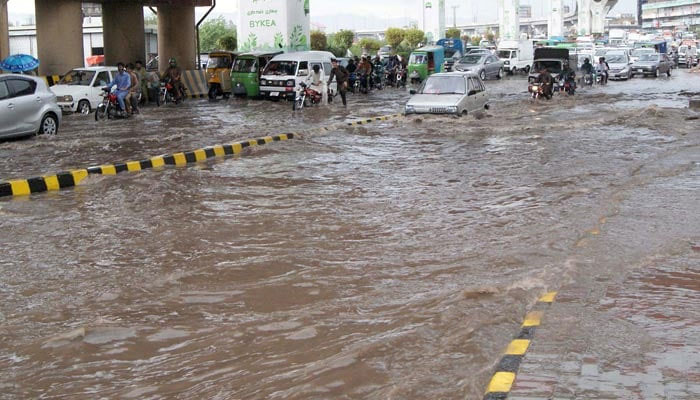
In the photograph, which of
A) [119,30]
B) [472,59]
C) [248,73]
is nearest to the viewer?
[248,73]

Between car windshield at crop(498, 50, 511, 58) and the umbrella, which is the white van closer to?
the umbrella

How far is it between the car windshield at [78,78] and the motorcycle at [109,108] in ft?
5.65

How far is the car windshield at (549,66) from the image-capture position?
108ft

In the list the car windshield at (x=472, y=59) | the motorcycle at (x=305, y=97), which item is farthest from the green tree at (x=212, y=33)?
the motorcycle at (x=305, y=97)

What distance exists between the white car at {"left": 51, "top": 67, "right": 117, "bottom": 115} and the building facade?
153694 millimetres

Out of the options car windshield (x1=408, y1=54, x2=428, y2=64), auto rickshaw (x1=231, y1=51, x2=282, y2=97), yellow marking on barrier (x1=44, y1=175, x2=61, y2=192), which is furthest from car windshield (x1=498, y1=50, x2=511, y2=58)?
yellow marking on barrier (x1=44, y1=175, x2=61, y2=192)

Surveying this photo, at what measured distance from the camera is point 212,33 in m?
73.7

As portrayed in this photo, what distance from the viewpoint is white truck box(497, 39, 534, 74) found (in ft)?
170

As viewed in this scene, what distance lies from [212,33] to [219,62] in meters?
44.4

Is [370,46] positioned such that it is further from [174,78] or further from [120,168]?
[120,168]

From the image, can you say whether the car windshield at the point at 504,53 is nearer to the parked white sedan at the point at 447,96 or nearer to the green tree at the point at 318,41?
the green tree at the point at 318,41

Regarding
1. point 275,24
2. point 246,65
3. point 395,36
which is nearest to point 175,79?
point 246,65

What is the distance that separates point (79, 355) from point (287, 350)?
4.38 feet

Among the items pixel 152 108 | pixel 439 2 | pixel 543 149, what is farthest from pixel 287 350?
pixel 439 2
